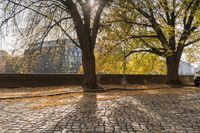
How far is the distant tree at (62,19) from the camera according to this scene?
20.2 metres

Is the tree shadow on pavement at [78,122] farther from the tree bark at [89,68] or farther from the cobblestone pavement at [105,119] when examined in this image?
the tree bark at [89,68]

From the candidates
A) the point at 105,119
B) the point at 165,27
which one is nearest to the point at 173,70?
the point at 165,27

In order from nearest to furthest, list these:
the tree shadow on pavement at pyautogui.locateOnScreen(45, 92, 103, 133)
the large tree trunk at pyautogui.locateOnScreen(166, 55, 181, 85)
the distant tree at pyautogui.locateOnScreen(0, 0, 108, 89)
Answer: the tree shadow on pavement at pyautogui.locateOnScreen(45, 92, 103, 133) < the distant tree at pyautogui.locateOnScreen(0, 0, 108, 89) < the large tree trunk at pyautogui.locateOnScreen(166, 55, 181, 85)

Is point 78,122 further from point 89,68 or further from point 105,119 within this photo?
point 89,68

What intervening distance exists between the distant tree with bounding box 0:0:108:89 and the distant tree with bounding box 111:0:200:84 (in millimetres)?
3364

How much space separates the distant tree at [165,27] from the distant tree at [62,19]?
3364 mm

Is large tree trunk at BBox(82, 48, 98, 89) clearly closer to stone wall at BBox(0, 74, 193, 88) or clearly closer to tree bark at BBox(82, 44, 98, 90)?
tree bark at BBox(82, 44, 98, 90)

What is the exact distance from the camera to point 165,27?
26.3 meters

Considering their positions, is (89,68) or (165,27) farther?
(165,27)

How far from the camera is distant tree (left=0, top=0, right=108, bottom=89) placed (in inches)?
795

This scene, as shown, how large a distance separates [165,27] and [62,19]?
8607mm

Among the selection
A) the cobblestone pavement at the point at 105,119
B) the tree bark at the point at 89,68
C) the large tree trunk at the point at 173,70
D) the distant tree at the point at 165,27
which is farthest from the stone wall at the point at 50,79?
the cobblestone pavement at the point at 105,119

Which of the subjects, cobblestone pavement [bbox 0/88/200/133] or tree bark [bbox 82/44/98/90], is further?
tree bark [bbox 82/44/98/90]

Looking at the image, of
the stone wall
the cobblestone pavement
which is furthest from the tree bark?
the cobblestone pavement
